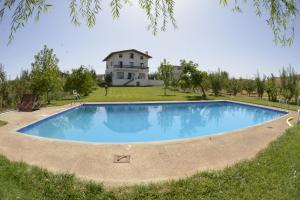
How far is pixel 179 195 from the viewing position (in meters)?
4.32

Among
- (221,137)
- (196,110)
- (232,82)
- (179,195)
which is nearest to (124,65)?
(232,82)

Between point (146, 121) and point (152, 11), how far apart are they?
48.1 ft

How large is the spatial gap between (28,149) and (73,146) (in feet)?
4.55

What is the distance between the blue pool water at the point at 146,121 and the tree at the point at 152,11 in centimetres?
992

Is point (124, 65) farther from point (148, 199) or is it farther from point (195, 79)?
point (148, 199)

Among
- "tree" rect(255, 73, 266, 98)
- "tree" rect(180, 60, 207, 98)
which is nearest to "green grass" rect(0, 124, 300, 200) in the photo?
"tree" rect(180, 60, 207, 98)

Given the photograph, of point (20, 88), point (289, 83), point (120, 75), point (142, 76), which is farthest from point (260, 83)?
point (120, 75)

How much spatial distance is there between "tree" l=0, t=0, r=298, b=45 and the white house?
48.3 m

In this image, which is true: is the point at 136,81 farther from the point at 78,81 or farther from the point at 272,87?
the point at 272,87

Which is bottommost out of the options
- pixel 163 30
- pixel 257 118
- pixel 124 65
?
pixel 257 118

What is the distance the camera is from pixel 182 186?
4.61m

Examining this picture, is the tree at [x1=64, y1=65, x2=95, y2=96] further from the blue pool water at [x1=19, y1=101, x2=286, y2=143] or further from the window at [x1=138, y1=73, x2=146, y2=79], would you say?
the window at [x1=138, y1=73, x2=146, y2=79]

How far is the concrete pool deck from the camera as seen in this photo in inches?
211

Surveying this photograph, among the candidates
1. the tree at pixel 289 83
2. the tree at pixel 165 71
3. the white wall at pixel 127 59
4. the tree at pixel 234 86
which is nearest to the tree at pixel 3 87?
the tree at pixel 165 71
